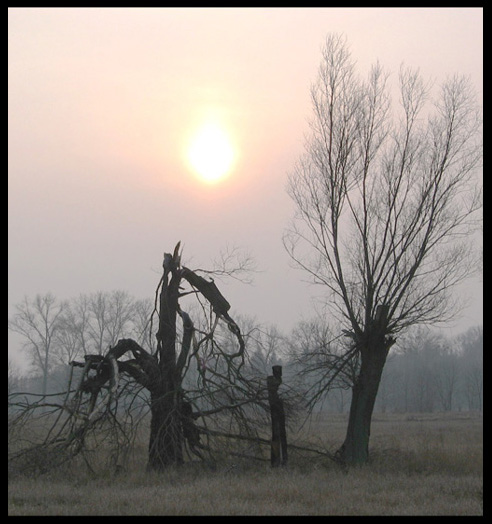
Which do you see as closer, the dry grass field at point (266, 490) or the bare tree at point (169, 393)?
the dry grass field at point (266, 490)

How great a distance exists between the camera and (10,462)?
1483 centimetres

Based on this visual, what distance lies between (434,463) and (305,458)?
319cm

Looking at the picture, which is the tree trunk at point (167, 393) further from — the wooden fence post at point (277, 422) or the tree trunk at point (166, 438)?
the wooden fence post at point (277, 422)

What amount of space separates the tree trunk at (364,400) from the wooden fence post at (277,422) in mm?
1886

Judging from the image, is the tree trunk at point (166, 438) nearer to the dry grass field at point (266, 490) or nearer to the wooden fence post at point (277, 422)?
the dry grass field at point (266, 490)

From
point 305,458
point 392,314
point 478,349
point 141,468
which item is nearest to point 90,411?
point 141,468

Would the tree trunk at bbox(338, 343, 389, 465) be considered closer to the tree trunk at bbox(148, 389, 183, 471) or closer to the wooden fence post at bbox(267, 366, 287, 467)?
the wooden fence post at bbox(267, 366, 287, 467)

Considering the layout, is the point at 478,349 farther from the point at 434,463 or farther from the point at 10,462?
the point at 10,462

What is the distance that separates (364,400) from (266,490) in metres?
6.04

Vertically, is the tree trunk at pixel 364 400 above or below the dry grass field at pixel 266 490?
above

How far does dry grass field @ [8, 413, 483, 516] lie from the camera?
1050cm

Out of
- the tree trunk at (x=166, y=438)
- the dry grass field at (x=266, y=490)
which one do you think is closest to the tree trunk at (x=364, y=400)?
the dry grass field at (x=266, y=490)

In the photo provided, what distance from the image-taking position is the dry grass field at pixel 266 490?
10500 millimetres

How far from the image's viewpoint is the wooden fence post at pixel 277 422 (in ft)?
52.1
